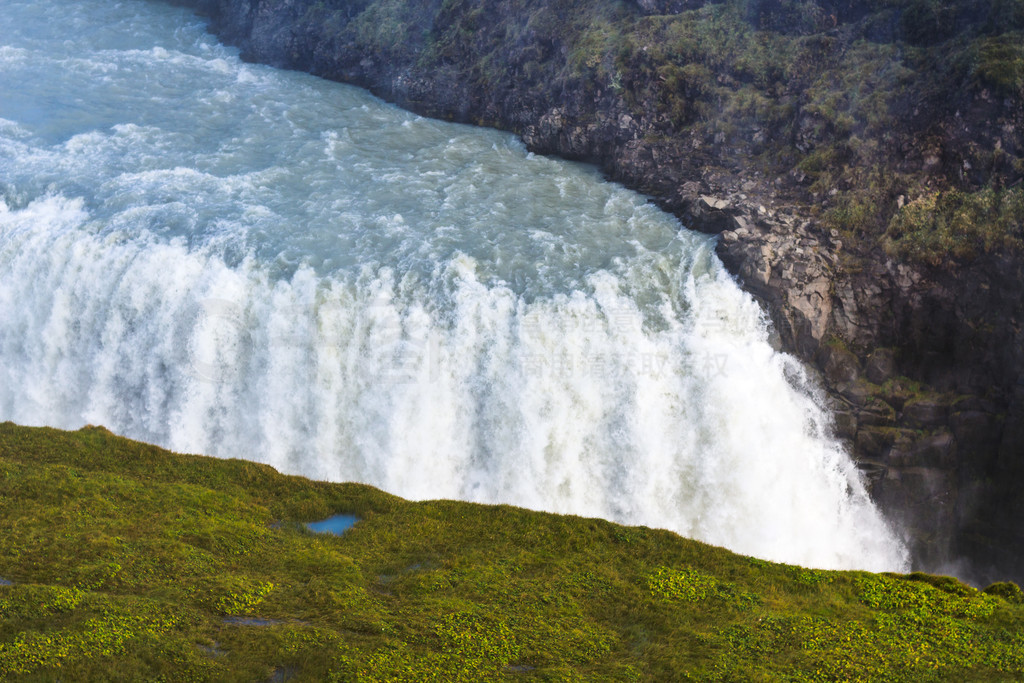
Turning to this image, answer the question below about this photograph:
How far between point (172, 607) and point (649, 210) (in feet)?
71.7

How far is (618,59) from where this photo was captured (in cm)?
3591

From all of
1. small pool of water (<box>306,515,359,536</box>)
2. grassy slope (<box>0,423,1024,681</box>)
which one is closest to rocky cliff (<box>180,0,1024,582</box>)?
grassy slope (<box>0,423,1024,681</box>)

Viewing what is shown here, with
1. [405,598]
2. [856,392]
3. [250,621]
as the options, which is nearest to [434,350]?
[405,598]

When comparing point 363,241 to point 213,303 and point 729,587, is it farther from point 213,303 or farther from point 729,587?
point 729,587

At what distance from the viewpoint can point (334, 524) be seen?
1923 cm

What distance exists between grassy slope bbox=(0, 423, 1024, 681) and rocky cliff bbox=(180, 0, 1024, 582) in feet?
26.3

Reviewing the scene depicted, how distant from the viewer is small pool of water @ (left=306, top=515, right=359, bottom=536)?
19.0m

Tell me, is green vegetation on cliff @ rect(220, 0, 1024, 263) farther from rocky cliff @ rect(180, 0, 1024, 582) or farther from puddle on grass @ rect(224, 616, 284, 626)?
puddle on grass @ rect(224, 616, 284, 626)

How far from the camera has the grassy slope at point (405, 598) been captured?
14391 mm

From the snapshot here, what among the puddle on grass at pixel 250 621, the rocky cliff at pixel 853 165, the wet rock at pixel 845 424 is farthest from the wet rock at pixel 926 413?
the puddle on grass at pixel 250 621

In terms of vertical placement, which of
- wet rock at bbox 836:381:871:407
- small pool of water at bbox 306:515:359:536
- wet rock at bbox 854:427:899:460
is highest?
wet rock at bbox 836:381:871:407

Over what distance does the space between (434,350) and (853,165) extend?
15.9 meters

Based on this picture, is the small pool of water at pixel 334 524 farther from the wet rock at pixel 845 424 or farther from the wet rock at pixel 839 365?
the wet rock at pixel 839 365

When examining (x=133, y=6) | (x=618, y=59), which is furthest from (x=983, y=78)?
(x=133, y=6)
